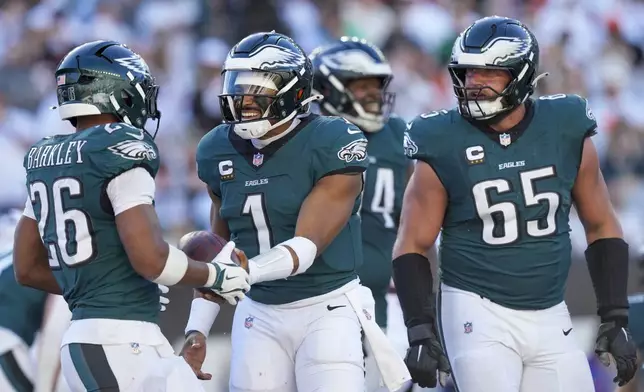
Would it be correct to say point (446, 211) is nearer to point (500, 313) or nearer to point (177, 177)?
point (500, 313)

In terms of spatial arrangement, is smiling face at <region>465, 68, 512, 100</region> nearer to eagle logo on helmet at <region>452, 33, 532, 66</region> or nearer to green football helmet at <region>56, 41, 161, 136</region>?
eagle logo on helmet at <region>452, 33, 532, 66</region>

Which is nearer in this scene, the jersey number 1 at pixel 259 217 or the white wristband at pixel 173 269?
the white wristband at pixel 173 269

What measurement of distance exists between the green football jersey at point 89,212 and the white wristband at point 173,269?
0.52ft

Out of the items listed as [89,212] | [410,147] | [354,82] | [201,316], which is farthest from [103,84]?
[354,82]

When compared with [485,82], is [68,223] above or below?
below

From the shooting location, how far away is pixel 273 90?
4.83 meters

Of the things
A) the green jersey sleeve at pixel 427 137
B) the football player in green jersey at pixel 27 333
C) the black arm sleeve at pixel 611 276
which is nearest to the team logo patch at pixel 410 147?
the green jersey sleeve at pixel 427 137

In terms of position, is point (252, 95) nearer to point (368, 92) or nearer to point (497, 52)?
point (497, 52)

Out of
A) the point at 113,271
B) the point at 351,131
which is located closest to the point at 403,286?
the point at 351,131

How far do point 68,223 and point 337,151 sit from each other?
1082 millimetres

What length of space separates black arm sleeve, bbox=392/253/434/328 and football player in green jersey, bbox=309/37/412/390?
44.3 inches

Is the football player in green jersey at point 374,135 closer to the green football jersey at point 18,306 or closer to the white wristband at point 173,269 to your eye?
the green football jersey at point 18,306

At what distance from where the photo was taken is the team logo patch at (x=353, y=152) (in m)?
4.72

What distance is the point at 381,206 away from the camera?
6.25 meters
